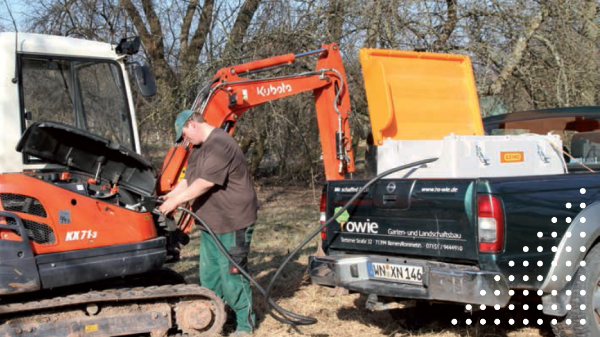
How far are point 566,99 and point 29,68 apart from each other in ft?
27.4

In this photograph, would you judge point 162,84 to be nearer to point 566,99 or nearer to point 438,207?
point 566,99

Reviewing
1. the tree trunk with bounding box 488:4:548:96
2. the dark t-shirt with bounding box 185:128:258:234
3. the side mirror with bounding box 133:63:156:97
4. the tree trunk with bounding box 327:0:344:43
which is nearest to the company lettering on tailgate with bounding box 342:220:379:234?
the dark t-shirt with bounding box 185:128:258:234

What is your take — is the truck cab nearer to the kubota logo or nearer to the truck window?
the truck window

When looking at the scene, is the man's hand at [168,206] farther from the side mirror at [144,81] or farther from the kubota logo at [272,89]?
the kubota logo at [272,89]

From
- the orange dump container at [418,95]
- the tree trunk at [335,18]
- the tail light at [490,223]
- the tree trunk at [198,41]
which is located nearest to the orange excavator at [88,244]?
the orange dump container at [418,95]

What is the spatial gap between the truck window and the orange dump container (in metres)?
2.33

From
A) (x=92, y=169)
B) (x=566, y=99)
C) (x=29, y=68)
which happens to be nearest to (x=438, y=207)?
(x=92, y=169)

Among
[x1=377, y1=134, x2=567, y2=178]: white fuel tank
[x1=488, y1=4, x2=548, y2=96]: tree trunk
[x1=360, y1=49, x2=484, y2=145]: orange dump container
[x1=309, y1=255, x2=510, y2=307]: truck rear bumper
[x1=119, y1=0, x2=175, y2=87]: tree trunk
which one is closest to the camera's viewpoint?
[x1=309, y1=255, x2=510, y2=307]: truck rear bumper

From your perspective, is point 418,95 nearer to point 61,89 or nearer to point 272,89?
point 272,89

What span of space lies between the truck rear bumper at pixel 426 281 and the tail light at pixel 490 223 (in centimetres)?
19

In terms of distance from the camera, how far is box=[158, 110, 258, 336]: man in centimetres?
582

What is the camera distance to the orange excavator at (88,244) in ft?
16.1

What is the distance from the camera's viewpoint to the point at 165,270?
6.37 m

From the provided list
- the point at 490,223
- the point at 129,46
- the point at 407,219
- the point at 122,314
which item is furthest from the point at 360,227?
the point at 129,46
